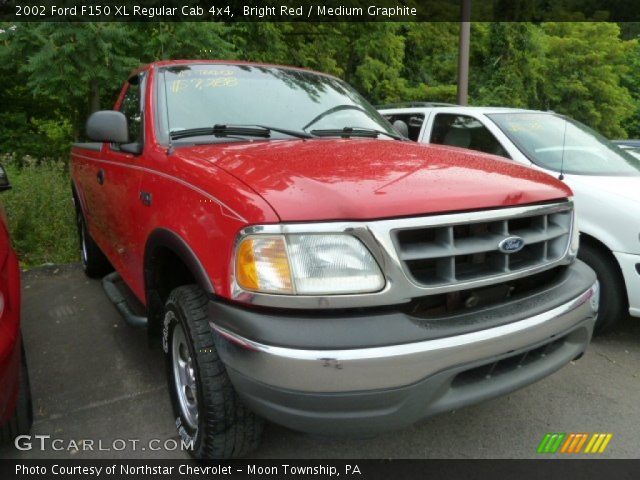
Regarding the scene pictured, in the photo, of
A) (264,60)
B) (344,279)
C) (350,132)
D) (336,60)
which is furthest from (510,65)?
(344,279)

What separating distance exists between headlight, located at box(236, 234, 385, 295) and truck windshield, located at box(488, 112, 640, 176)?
9.13 ft

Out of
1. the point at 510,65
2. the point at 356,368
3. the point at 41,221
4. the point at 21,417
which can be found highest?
the point at 510,65

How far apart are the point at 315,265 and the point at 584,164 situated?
3.30m

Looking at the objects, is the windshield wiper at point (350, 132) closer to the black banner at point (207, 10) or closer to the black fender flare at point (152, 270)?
the black fender flare at point (152, 270)

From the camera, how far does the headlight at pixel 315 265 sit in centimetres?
180

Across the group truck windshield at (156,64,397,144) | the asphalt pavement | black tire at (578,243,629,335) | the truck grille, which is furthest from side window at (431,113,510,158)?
the truck grille

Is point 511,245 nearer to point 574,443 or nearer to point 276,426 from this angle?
point 574,443

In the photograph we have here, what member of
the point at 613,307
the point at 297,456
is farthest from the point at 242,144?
the point at 613,307

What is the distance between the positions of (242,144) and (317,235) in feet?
3.36

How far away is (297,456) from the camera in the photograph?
246 cm

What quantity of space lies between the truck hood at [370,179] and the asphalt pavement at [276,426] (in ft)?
2.83

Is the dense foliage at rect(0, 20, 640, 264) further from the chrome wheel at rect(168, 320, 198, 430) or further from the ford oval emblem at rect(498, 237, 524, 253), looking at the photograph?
the ford oval emblem at rect(498, 237, 524, 253)

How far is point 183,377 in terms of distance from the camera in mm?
2508

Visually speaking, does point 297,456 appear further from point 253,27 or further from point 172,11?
point 253,27
